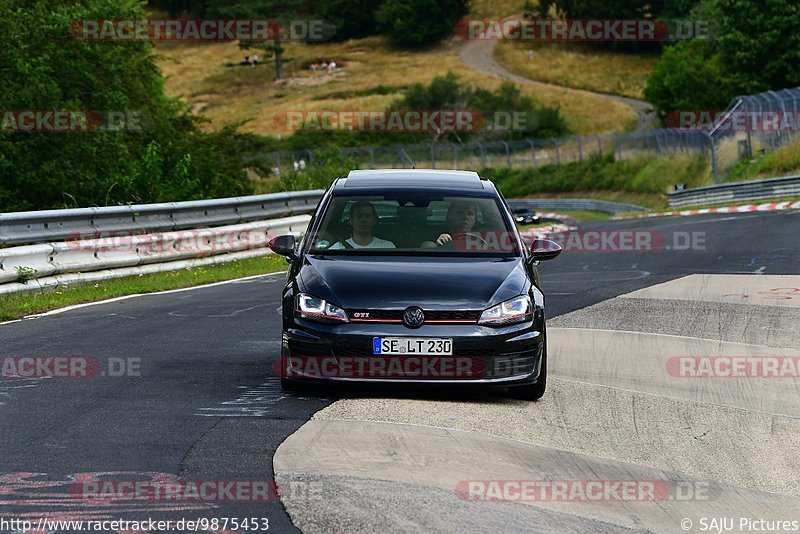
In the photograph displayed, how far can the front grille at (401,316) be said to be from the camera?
8930mm

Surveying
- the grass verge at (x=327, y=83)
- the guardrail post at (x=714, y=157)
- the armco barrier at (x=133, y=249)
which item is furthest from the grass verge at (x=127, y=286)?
the grass verge at (x=327, y=83)

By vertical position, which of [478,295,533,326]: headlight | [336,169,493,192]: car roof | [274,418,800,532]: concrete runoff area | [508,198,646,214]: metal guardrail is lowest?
[508,198,646,214]: metal guardrail

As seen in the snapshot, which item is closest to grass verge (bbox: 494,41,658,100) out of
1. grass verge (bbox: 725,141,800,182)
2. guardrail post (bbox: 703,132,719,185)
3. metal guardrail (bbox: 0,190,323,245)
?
guardrail post (bbox: 703,132,719,185)

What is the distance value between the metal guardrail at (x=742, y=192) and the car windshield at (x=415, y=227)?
1101 inches

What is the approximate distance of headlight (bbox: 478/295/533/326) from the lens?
9031 millimetres

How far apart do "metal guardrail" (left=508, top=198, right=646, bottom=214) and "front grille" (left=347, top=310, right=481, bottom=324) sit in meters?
43.0

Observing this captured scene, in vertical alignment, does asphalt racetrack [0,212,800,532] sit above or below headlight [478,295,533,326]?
below

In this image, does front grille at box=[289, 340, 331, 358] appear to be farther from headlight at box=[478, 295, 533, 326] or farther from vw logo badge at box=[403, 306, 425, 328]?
headlight at box=[478, 295, 533, 326]

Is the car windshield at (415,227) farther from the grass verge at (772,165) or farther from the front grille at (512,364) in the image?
the grass verge at (772,165)

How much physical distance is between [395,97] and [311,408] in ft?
339

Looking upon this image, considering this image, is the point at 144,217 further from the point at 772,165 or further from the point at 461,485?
the point at 772,165

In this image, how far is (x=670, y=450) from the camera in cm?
832

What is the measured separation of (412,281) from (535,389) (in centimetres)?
116

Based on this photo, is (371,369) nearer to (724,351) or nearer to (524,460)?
(524,460)
